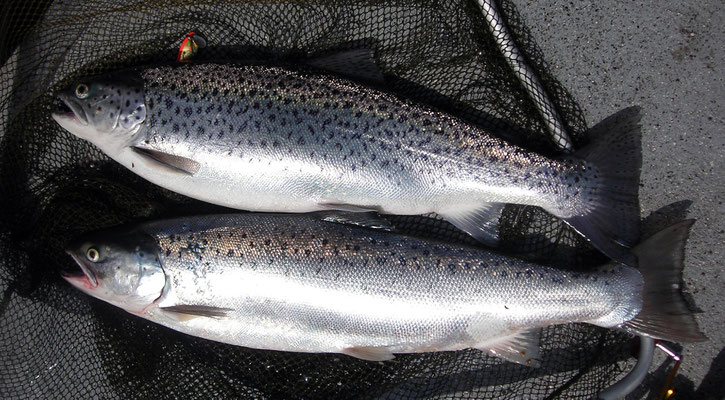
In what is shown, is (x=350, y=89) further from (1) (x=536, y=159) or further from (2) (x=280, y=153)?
(1) (x=536, y=159)

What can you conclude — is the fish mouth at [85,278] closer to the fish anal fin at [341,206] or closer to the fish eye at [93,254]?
the fish eye at [93,254]

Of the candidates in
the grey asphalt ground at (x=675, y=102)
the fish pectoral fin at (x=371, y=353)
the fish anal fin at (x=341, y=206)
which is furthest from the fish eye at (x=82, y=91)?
the grey asphalt ground at (x=675, y=102)

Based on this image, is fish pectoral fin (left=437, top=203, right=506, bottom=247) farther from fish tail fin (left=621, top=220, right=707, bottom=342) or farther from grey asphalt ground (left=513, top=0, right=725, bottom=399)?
grey asphalt ground (left=513, top=0, right=725, bottom=399)

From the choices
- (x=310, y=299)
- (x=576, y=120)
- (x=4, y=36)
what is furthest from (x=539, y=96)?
(x=4, y=36)

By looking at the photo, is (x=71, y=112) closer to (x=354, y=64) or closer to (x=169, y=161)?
(x=169, y=161)

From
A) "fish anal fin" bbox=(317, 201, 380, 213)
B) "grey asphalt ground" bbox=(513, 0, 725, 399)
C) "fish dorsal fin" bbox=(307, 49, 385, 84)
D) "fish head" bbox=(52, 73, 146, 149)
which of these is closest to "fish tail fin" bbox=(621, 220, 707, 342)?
"grey asphalt ground" bbox=(513, 0, 725, 399)

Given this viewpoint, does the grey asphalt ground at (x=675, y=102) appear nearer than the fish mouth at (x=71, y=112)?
No
